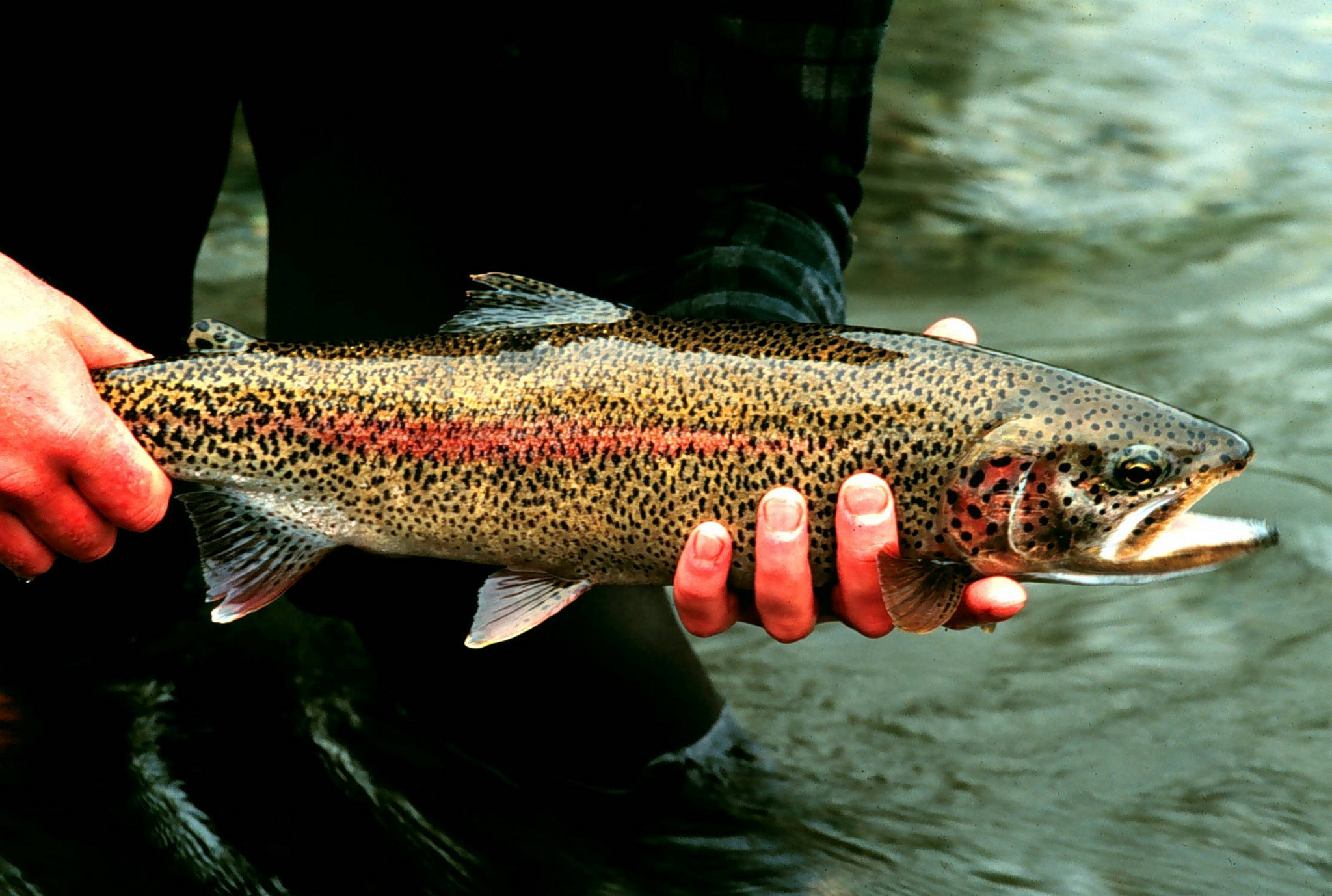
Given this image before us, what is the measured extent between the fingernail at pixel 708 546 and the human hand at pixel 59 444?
845mm

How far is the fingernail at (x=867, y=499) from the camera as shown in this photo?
2.27 m

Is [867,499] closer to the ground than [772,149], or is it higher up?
closer to the ground

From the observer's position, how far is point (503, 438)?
2391 mm

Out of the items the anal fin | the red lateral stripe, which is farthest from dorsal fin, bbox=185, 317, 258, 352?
the anal fin

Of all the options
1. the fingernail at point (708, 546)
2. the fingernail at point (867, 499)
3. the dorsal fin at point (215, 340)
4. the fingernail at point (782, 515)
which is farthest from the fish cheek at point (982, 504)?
the dorsal fin at point (215, 340)

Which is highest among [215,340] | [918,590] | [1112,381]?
[215,340]

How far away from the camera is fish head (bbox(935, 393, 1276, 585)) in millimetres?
2293

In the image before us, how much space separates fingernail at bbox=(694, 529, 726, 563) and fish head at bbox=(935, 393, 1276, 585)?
13.6 inches

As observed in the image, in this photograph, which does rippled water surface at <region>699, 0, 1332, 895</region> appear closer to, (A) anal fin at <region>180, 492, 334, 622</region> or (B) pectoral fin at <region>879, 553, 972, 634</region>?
(B) pectoral fin at <region>879, 553, 972, 634</region>

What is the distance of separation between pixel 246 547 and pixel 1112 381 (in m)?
3.59

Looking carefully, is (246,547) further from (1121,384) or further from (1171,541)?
(1121,384)

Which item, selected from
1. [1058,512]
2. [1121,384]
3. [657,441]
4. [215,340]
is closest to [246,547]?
[215,340]

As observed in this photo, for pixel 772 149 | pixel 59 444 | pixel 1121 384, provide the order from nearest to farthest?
pixel 59 444 < pixel 772 149 < pixel 1121 384

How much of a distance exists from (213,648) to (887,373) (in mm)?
2077
